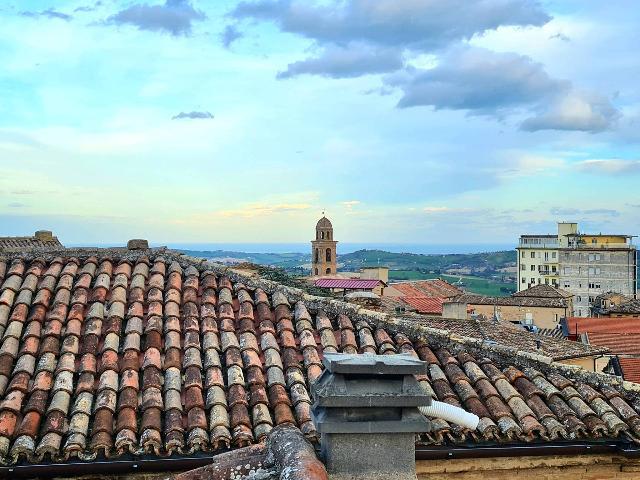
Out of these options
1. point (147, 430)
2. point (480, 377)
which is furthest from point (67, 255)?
point (480, 377)

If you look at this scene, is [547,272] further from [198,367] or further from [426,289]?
[198,367]

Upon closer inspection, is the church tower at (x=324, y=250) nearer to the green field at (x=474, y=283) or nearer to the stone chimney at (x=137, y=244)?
the green field at (x=474, y=283)

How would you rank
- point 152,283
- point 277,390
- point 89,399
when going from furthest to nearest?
point 152,283
point 277,390
point 89,399

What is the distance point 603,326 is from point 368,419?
1304 inches

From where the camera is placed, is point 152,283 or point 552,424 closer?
point 552,424

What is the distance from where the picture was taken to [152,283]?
10.1m

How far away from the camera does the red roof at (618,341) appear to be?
2548 centimetres

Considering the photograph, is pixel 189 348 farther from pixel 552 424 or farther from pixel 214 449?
pixel 552 424

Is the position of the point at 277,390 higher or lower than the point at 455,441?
higher

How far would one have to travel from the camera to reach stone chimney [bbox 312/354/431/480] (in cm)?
457

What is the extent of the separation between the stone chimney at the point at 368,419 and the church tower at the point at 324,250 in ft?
269

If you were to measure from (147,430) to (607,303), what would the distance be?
186ft

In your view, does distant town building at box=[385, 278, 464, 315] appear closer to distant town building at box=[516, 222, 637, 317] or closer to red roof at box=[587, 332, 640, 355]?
red roof at box=[587, 332, 640, 355]

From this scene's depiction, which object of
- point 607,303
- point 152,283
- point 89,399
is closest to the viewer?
point 89,399
